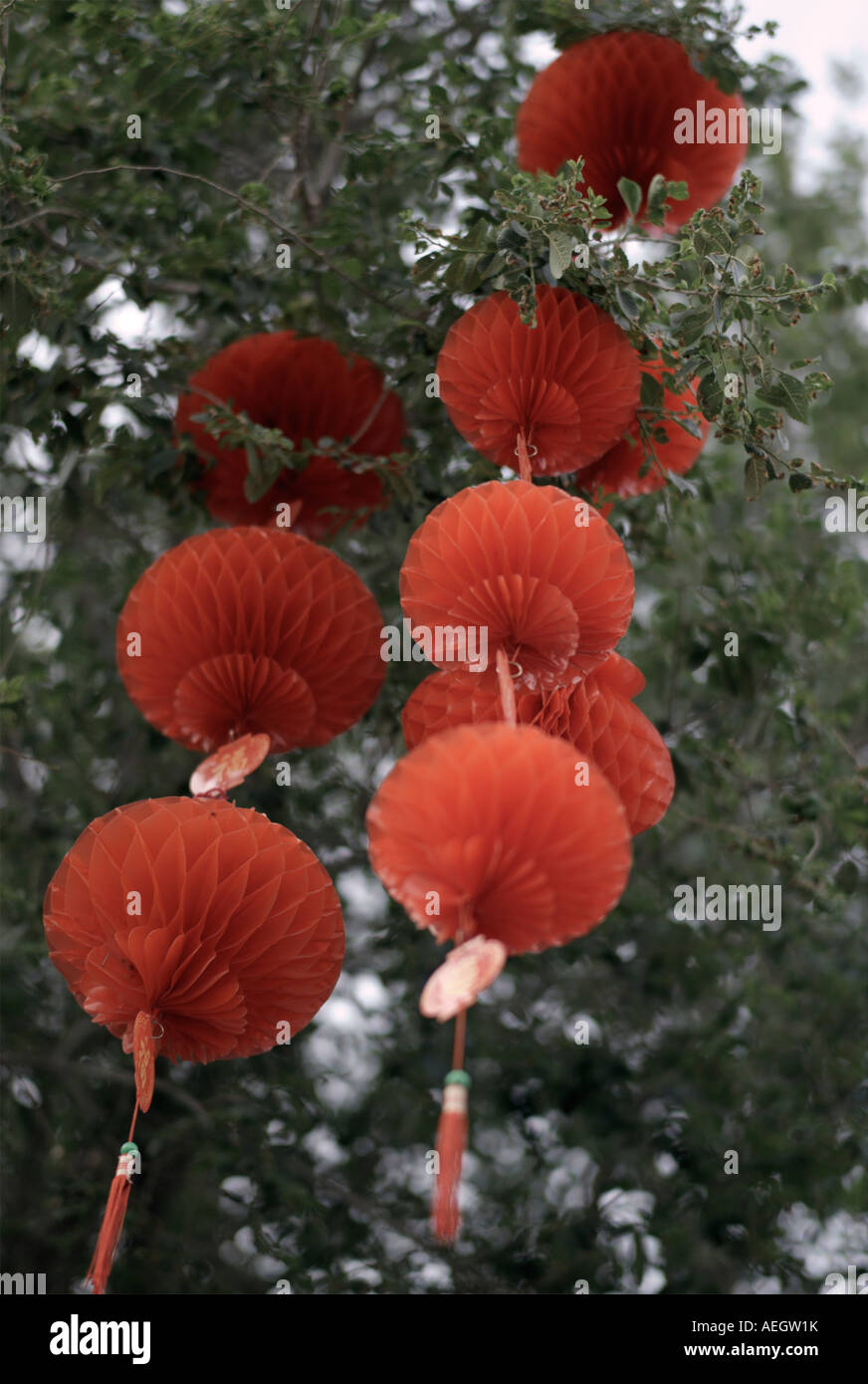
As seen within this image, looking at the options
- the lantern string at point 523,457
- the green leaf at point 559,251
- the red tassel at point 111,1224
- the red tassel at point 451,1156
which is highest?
the green leaf at point 559,251

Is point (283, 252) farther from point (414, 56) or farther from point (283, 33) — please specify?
point (414, 56)

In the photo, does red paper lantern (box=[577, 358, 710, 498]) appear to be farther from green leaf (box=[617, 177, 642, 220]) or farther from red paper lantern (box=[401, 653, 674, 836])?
red paper lantern (box=[401, 653, 674, 836])

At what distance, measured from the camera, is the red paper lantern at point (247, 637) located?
1490 mm

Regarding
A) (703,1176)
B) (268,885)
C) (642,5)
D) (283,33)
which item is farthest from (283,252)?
(703,1176)

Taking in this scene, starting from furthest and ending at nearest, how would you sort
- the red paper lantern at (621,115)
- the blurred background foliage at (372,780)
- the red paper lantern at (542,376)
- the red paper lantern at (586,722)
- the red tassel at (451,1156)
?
1. the blurred background foliage at (372,780)
2. the red paper lantern at (621,115)
3. the red paper lantern at (542,376)
4. the red paper lantern at (586,722)
5. the red tassel at (451,1156)

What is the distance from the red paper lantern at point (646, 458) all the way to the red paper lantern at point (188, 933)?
643 millimetres

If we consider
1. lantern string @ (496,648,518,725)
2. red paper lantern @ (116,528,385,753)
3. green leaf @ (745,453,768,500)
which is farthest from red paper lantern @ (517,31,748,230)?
lantern string @ (496,648,518,725)

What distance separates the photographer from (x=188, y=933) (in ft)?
4.09

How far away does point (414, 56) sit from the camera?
2.34m

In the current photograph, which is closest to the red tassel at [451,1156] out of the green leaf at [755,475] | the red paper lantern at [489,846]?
the red paper lantern at [489,846]

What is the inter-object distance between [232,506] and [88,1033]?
1143 mm

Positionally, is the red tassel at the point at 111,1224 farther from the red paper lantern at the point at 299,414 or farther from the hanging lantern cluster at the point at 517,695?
the red paper lantern at the point at 299,414

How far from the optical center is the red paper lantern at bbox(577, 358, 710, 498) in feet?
5.30

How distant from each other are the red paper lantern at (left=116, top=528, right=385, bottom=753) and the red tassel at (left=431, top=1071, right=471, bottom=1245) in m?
0.61
